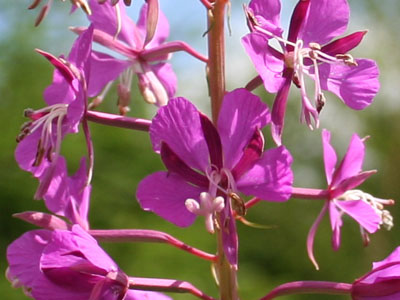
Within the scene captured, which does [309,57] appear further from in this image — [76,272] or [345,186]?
[76,272]

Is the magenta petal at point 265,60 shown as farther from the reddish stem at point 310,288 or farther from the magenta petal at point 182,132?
the reddish stem at point 310,288

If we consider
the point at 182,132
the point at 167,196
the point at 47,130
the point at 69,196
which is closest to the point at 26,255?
the point at 69,196

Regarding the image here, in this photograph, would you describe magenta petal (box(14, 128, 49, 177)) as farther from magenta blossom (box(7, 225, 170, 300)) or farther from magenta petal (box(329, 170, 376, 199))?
magenta petal (box(329, 170, 376, 199))

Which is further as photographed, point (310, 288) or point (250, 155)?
point (310, 288)

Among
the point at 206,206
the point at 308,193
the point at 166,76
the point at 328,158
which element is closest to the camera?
the point at 206,206

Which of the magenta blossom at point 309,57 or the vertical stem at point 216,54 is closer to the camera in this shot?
the magenta blossom at point 309,57

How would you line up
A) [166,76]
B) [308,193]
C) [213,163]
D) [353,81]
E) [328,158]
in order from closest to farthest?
1. [213,163]
2. [353,81]
3. [308,193]
4. [328,158]
5. [166,76]

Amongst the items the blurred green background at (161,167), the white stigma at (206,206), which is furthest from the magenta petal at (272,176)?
the blurred green background at (161,167)

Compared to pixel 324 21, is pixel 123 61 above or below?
below
